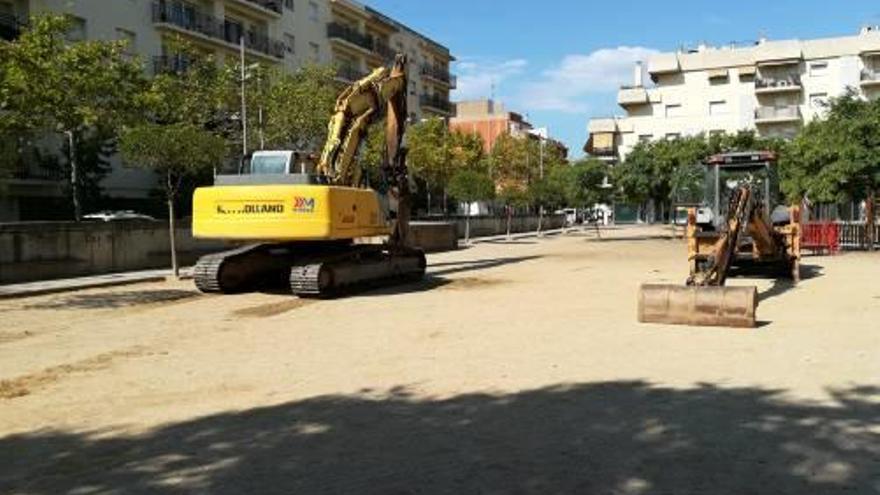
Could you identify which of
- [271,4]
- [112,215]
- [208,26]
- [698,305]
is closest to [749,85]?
[271,4]

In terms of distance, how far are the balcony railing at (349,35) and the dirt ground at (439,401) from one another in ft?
174

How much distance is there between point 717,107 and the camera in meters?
81.4

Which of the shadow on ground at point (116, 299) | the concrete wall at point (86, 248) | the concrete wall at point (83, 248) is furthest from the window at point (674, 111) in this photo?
the shadow on ground at point (116, 299)

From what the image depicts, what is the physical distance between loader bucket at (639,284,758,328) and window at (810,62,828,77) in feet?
238

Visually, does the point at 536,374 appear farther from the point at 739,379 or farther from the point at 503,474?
the point at 503,474

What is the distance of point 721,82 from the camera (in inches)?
3189

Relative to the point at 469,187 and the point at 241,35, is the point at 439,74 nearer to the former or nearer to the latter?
the point at 241,35

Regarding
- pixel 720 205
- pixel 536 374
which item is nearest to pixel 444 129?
pixel 720 205

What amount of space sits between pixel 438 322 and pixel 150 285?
9584 mm

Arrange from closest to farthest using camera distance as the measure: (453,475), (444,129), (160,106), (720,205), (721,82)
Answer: (453,475) < (160,106) < (720,205) < (444,129) < (721,82)

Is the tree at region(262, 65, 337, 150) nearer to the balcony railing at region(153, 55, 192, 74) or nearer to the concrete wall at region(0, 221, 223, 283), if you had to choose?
the balcony railing at region(153, 55, 192, 74)

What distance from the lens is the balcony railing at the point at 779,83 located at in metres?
78.0

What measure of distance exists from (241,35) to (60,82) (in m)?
39.2

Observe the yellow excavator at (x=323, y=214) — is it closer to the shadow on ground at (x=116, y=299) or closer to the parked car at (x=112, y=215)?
the shadow on ground at (x=116, y=299)
